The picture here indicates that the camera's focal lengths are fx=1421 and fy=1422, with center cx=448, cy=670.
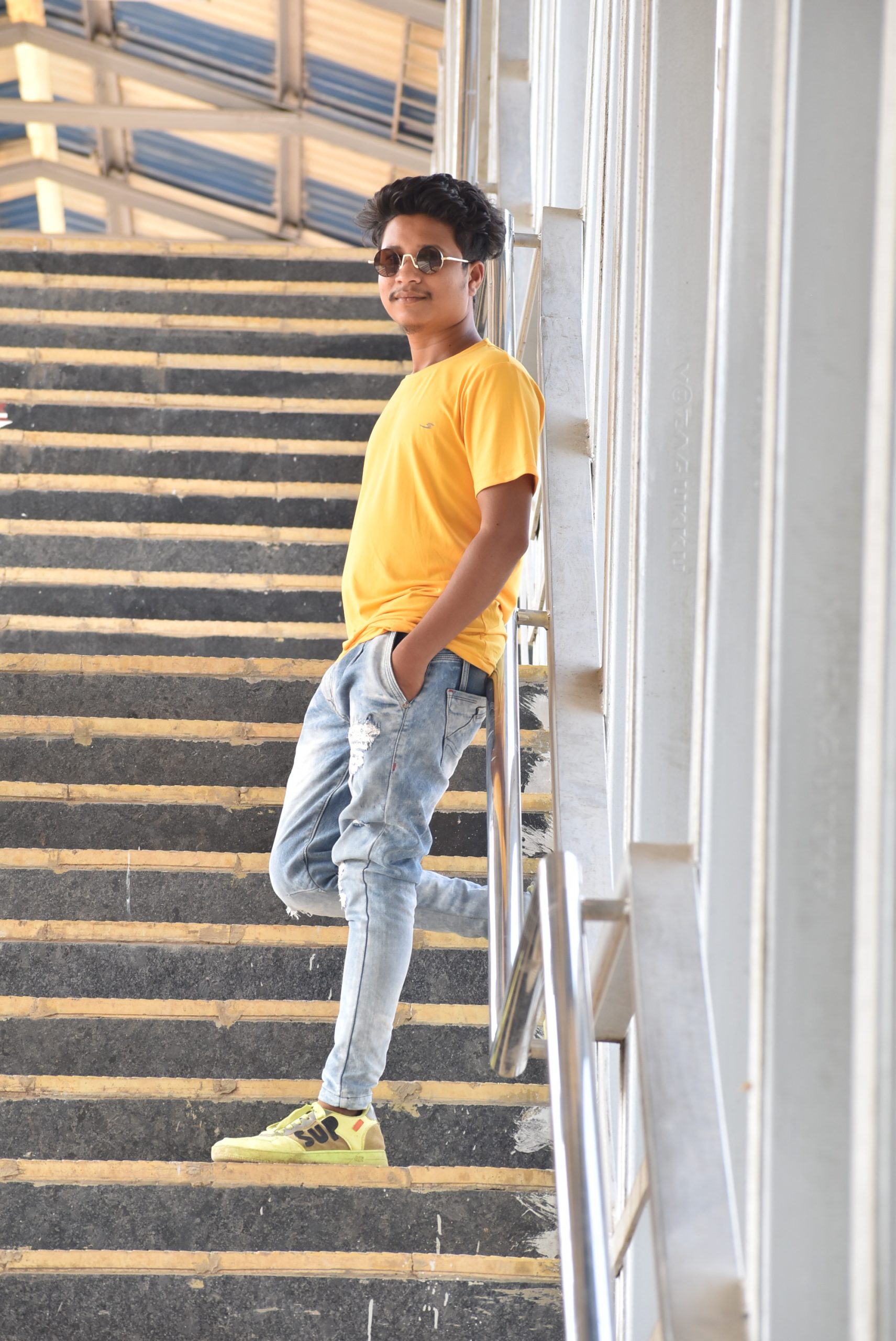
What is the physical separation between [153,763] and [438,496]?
3.87 feet

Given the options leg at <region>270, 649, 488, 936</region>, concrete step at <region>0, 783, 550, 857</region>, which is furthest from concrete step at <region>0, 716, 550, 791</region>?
leg at <region>270, 649, 488, 936</region>

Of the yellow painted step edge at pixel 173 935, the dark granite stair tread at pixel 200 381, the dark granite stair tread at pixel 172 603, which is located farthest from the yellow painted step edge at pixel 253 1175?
the dark granite stair tread at pixel 200 381

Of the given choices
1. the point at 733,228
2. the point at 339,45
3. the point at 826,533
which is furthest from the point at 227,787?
the point at 339,45

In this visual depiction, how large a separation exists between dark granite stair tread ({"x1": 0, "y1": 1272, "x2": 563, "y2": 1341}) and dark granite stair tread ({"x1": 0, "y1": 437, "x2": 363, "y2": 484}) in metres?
2.51

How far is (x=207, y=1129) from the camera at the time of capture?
2369mm

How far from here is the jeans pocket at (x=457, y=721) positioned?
215cm

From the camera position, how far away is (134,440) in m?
4.14

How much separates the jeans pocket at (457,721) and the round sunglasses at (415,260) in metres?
0.70

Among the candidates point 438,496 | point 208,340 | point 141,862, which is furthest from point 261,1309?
point 208,340

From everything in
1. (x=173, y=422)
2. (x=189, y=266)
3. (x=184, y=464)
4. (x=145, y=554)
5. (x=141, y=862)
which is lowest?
(x=141, y=862)

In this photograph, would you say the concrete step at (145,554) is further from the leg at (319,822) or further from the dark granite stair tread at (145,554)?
the leg at (319,822)

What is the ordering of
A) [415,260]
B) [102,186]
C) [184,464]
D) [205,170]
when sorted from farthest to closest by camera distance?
[102,186] → [205,170] → [184,464] → [415,260]

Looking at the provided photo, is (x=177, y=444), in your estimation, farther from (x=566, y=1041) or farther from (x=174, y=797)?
(x=566, y=1041)

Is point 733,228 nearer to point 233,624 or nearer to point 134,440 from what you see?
point 233,624
